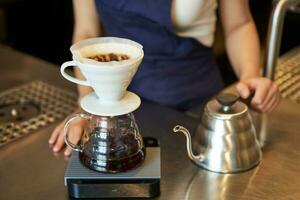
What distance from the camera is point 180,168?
87 centimetres

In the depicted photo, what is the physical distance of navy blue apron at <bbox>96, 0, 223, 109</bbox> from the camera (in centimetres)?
107

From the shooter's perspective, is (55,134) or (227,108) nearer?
(227,108)

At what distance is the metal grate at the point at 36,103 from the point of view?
1.04 metres

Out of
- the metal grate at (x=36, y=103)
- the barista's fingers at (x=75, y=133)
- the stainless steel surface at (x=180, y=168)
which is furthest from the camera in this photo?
the metal grate at (x=36, y=103)

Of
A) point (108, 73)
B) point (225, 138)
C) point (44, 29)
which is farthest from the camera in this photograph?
point (44, 29)

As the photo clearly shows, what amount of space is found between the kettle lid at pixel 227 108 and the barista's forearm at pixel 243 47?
0.29 meters

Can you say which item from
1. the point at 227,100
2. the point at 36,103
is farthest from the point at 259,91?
the point at 36,103

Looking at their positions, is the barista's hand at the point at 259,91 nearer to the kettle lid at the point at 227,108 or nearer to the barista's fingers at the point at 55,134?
the kettle lid at the point at 227,108

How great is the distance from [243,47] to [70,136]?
483 millimetres

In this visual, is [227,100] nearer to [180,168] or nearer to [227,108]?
[227,108]

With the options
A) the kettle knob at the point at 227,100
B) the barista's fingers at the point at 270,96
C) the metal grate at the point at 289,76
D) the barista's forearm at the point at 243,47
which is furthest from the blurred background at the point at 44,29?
the kettle knob at the point at 227,100

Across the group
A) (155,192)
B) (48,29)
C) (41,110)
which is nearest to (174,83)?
(41,110)

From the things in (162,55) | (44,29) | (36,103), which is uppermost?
(162,55)

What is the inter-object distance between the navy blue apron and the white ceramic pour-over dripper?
0.32 m
